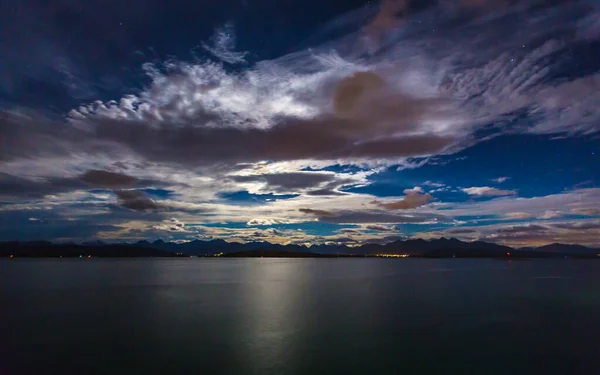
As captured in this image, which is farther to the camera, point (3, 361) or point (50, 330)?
point (50, 330)

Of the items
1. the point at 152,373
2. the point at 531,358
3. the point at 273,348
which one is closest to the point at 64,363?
the point at 152,373

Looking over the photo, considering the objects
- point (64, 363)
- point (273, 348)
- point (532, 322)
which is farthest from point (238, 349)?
point (532, 322)

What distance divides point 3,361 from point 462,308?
48197mm

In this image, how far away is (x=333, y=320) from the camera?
4212 cm

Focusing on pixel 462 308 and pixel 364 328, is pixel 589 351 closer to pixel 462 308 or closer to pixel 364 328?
pixel 364 328

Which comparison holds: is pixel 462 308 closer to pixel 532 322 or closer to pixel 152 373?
pixel 532 322

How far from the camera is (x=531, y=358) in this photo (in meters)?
27.9

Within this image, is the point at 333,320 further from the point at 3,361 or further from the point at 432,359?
the point at 3,361

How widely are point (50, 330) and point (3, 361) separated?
11.3m

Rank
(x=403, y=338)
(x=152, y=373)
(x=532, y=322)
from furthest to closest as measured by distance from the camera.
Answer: (x=532, y=322), (x=403, y=338), (x=152, y=373)

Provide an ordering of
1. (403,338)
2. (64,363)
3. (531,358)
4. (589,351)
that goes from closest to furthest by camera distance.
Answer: (64,363)
(531,358)
(589,351)
(403,338)

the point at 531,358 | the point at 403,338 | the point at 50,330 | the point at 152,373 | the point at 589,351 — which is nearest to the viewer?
the point at 152,373

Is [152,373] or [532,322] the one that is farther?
[532,322]

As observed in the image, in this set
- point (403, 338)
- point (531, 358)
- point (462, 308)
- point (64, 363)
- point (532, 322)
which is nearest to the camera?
point (64, 363)
